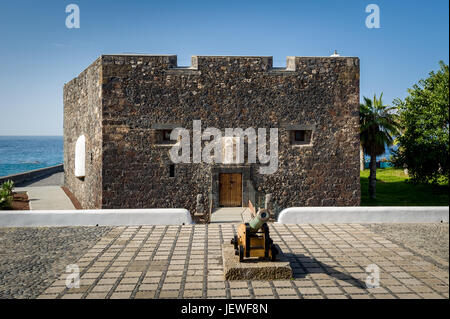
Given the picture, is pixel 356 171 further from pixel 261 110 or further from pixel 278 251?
pixel 278 251

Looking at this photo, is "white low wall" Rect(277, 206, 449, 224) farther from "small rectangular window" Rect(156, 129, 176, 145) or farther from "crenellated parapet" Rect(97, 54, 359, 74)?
"crenellated parapet" Rect(97, 54, 359, 74)

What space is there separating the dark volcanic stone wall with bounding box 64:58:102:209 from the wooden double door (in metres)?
4.26

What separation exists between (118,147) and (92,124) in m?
2.06

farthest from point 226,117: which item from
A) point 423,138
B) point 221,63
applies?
point 423,138

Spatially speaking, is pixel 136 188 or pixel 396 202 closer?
pixel 136 188

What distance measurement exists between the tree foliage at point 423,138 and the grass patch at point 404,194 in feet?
3.61

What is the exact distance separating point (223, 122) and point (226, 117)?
20 cm

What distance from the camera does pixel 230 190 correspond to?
43.5 feet

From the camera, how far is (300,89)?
41.6ft

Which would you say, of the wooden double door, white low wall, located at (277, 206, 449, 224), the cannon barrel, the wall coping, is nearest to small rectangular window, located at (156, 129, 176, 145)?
the wooden double door

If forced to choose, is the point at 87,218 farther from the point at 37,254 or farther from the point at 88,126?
the point at 88,126

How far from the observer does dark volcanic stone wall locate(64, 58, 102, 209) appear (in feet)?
42.5
